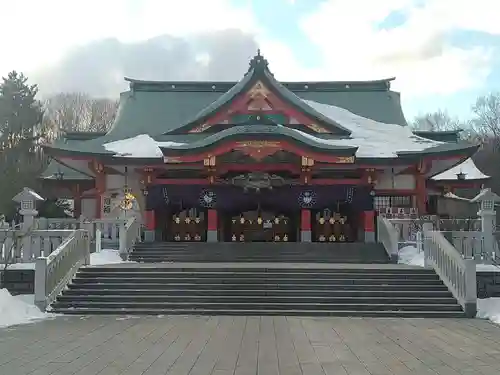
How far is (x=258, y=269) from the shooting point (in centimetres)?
1361

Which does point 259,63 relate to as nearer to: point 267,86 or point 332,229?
point 267,86

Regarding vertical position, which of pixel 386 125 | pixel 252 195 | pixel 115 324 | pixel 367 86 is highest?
pixel 367 86

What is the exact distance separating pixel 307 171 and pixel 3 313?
12.4 meters

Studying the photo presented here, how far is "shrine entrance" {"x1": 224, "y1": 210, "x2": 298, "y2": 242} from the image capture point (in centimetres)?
2159

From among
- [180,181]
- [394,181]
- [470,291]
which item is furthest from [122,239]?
[394,181]

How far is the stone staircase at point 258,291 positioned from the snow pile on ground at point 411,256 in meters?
2.08

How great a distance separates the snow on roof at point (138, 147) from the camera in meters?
21.0

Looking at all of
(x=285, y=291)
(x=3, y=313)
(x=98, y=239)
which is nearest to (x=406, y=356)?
(x=285, y=291)

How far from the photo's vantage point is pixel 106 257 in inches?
640

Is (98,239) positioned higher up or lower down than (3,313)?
higher up

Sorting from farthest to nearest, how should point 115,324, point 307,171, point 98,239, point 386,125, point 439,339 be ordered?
1. point 386,125
2. point 307,171
3. point 98,239
4. point 115,324
5. point 439,339

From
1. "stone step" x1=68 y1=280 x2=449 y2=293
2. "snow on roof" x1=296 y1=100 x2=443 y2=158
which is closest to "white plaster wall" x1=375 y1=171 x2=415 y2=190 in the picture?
"snow on roof" x1=296 y1=100 x2=443 y2=158

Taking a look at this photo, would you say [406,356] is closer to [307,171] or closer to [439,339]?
[439,339]

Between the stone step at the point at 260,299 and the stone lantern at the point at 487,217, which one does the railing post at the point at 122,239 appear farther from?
the stone lantern at the point at 487,217
